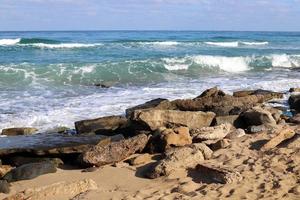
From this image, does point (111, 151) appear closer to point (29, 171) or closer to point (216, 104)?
point (29, 171)

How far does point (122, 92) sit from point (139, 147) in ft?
23.2

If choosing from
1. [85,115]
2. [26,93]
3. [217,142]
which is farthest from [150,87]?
[217,142]

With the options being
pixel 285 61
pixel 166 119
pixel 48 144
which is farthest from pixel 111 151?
pixel 285 61

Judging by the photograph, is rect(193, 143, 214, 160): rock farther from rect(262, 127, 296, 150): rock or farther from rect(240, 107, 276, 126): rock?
rect(240, 107, 276, 126): rock

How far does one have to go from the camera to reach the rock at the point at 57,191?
5.64 m

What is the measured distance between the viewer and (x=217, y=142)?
7.73 meters

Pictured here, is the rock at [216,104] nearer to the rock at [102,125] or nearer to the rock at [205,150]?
the rock at [102,125]

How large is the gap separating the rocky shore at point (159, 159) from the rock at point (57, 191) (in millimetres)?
11

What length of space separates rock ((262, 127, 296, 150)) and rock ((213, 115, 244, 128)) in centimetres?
142

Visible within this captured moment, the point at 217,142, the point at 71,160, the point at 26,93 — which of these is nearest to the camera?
the point at 71,160

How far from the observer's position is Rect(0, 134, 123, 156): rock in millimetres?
7102

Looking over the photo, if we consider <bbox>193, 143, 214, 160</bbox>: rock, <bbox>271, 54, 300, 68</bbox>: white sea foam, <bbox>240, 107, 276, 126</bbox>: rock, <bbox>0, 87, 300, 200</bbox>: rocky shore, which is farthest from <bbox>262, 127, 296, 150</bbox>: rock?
<bbox>271, 54, 300, 68</bbox>: white sea foam

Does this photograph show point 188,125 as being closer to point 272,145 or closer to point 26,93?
point 272,145

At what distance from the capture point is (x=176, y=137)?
302 inches
